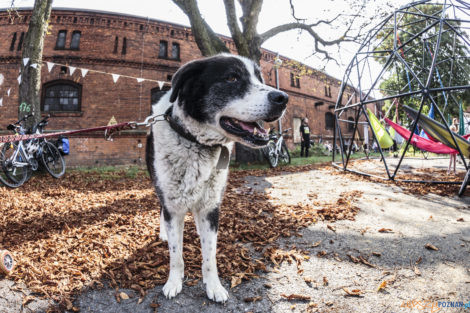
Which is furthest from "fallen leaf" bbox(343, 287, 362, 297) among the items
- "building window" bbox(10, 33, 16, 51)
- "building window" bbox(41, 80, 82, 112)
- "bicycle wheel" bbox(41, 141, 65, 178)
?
"building window" bbox(10, 33, 16, 51)

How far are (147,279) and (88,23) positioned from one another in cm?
1681

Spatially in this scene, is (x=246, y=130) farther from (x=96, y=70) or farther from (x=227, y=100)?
(x=96, y=70)

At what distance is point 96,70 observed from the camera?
1312 cm

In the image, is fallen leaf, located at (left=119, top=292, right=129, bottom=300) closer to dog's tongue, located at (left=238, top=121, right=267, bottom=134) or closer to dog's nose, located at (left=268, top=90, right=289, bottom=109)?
dog's tongue, located at (left=238, top=121, right=267, bottom=134)

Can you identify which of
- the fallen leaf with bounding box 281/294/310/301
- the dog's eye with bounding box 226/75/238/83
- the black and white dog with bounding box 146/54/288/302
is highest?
the dog's eye with bounding box 226/75/238/83

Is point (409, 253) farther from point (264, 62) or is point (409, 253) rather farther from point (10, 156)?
point (264, 62)

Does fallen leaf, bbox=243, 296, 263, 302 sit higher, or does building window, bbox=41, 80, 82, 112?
building window, bbox=41, 80, 82, 112

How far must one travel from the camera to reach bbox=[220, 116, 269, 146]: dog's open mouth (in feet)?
5.26

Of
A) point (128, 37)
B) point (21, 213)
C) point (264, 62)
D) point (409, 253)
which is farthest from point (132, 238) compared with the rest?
point (264, 62)

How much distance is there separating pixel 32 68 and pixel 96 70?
25.2ft

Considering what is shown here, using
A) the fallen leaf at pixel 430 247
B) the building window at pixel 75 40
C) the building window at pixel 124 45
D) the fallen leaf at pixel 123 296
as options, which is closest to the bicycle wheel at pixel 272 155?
the fallen leaf at pixel 430 247

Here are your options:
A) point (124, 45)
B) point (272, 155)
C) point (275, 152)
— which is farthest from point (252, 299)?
point (124, 45)

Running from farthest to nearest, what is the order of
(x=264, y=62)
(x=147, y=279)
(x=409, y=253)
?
1. (x=264, y=62)
2. (x=409, y=253)
3. (x=147, y=279)

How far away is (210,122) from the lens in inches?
64.6
